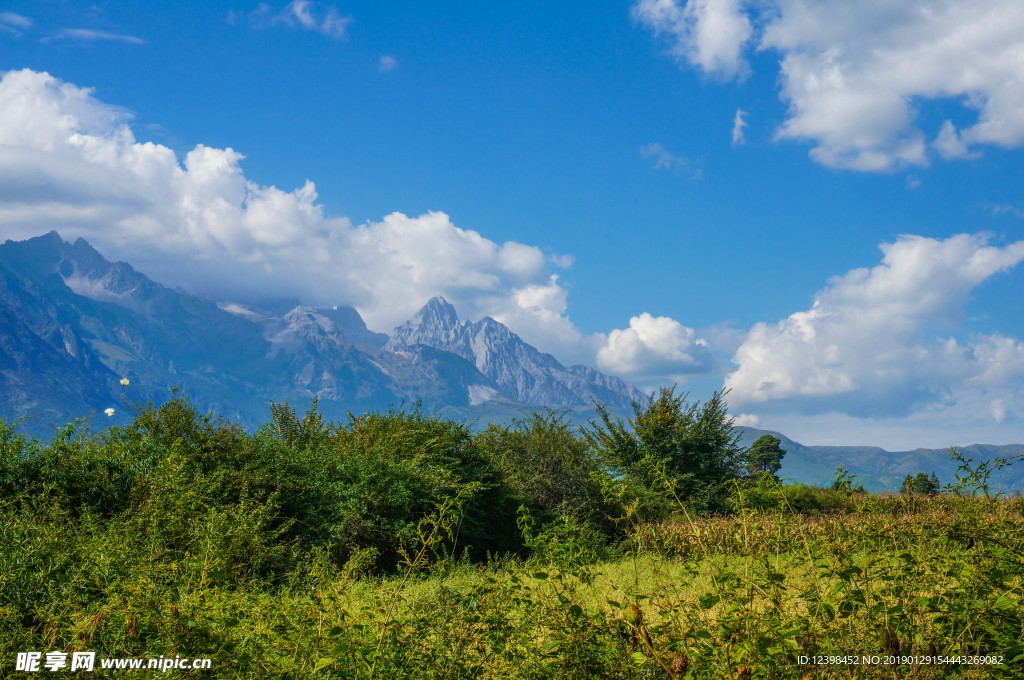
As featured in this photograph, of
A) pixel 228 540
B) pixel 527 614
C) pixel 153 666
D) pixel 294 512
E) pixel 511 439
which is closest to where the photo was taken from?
pixel 153 666

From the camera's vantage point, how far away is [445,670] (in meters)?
3.73

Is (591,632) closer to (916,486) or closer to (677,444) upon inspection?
(916,486)

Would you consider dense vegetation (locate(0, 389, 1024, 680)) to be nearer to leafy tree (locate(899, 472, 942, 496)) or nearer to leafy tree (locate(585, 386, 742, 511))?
leafy tree (locate(899, 472, 942, 496))

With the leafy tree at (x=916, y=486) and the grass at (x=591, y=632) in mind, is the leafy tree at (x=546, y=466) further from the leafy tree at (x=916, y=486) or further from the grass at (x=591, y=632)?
the grass at (x=591, y=632)

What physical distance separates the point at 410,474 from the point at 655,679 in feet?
38.2

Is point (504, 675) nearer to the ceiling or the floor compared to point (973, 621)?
nearer to the floor

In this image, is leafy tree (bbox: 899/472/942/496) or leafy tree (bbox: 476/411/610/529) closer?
leafy tree (bbox: 899/472/942/496)

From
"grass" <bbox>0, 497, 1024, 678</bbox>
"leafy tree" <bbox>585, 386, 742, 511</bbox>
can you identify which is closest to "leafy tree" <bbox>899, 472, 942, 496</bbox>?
"grass" <bbox>0, 497, 1024, 678</bbox>

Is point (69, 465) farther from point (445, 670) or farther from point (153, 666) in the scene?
point (445, 670)

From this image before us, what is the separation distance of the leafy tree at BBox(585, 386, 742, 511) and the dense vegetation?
4.35 m

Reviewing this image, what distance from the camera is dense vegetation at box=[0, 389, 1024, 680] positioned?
360 centimetres

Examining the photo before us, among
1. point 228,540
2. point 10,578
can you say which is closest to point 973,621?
point 10,578

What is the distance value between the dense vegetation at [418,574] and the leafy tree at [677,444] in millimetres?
4353

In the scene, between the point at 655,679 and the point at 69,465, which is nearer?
the point at 655,679
